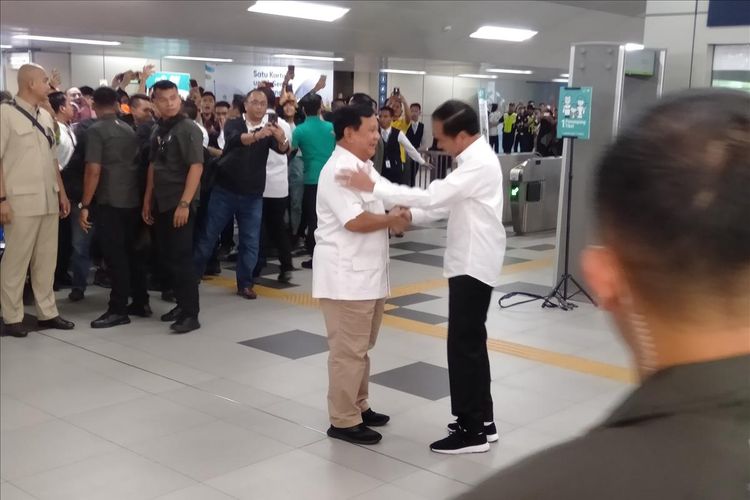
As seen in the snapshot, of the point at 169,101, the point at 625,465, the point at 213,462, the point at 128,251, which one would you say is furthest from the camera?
the point at 128,251

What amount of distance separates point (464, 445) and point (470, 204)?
1171 millimetres

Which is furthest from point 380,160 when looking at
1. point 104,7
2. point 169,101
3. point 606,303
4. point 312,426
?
point 606,303

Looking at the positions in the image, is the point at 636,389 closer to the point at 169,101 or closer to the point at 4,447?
the point at 4,447

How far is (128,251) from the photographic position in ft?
21.3

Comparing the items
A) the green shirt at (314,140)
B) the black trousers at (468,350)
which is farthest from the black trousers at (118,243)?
the black trousers at (468,350)

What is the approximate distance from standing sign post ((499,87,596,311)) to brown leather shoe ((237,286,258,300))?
214 cm

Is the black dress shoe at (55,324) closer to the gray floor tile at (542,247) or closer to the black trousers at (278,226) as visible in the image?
the black trousers at (278,226)

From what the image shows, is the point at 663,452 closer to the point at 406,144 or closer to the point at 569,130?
the point at 569,130

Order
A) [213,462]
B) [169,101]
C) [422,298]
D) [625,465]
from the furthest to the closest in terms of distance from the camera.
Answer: [422,298] < [169,101] < [213,462] < [625,465]

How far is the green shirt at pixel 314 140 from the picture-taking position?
7910 millimetres

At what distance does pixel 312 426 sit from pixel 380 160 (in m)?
5.74

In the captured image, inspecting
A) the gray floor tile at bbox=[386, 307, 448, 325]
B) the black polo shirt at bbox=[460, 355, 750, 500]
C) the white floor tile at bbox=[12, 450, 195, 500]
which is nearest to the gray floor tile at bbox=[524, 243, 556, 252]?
the gray floor tile at bbox=[386, 307, 448, 325]

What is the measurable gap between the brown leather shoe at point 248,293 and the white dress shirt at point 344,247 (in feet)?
10.6

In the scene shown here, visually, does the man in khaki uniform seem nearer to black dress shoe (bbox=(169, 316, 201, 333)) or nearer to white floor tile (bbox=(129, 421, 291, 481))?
black dress shoe (bbox=(169, 316, 201, 333))
